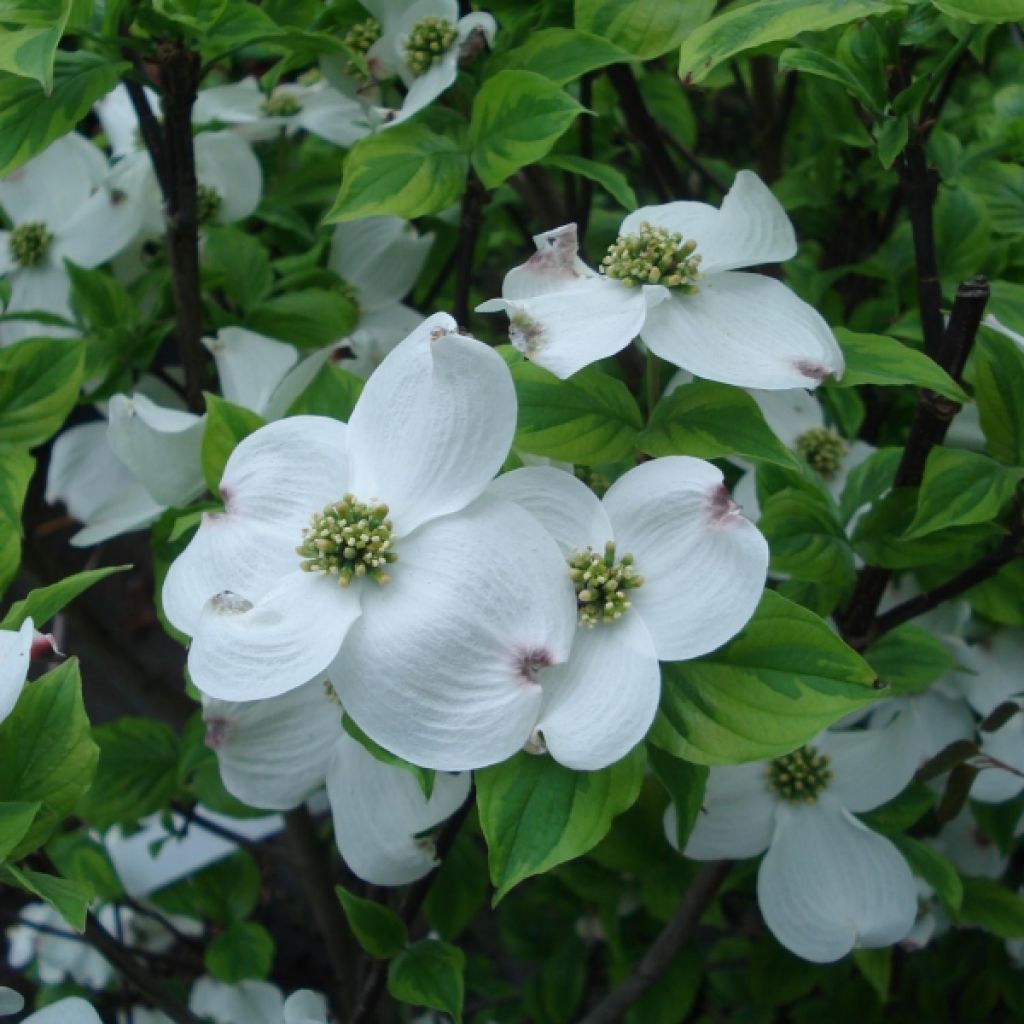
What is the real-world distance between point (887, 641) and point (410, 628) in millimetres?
332

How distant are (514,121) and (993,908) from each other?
612 mm

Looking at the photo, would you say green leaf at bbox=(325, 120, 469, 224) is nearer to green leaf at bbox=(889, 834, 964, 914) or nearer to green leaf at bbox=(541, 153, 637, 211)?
green leaf at bbox=(541, 153, 637, 211)

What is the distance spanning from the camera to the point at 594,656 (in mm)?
458

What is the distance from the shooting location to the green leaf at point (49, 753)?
19.9 inches

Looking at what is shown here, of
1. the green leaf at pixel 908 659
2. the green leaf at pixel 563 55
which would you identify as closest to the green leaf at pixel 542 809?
the green leaf at pixel 908 659

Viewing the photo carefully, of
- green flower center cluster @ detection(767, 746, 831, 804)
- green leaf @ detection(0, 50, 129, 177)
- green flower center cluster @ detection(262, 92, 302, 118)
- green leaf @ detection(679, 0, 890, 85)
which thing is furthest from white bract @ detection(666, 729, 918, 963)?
green flower center cluster @ detection(262, 92, 302, 118)

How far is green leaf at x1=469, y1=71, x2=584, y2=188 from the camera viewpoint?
1.94 ft

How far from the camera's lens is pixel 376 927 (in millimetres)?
641

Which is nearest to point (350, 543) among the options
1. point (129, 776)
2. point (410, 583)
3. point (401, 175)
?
point (410, 583)

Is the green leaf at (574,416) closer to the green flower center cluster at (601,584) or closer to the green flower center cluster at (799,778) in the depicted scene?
the green flower center cluster at (601,584)

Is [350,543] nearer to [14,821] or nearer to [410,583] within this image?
[410,583]

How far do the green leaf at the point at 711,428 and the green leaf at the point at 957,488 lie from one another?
0.32 feet

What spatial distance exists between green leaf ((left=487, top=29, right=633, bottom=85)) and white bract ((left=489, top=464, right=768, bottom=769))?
0.24 m

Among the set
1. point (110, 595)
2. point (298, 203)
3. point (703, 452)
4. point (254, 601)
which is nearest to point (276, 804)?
point (254, 601)
